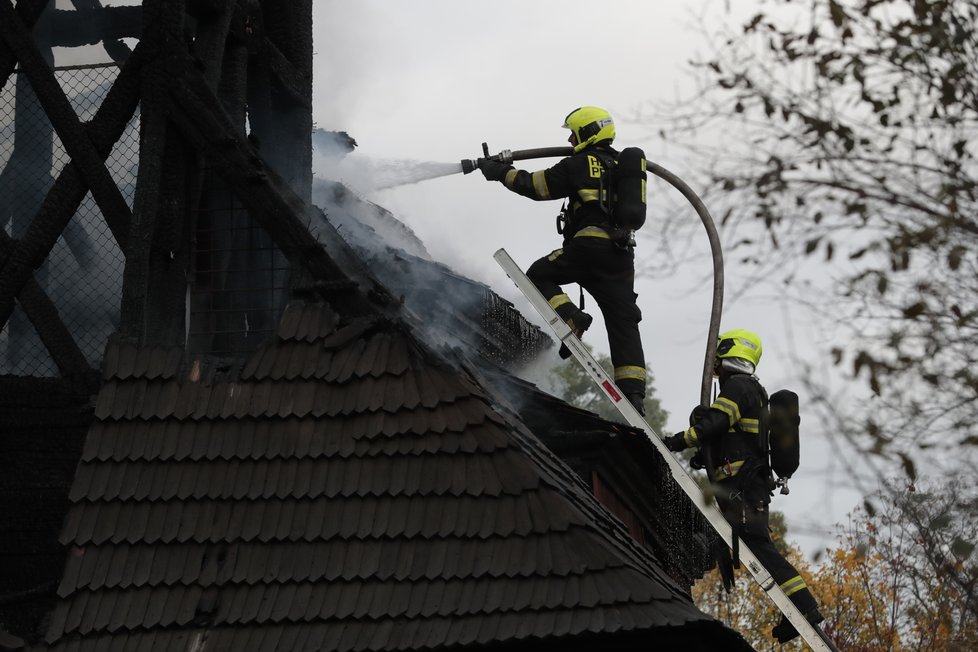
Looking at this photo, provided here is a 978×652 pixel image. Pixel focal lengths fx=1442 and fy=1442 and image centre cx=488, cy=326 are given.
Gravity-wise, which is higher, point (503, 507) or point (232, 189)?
point (232, 189)

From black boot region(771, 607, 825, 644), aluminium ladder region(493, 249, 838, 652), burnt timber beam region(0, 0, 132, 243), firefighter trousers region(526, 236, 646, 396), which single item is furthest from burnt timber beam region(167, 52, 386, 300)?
black boot region(771, 607, 825, 644)

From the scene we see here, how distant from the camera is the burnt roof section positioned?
7.13 meters

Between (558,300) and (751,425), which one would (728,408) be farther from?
(558,300)

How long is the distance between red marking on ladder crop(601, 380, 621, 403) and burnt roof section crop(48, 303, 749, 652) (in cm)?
132

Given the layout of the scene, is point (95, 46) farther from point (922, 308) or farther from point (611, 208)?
point (922, 308)

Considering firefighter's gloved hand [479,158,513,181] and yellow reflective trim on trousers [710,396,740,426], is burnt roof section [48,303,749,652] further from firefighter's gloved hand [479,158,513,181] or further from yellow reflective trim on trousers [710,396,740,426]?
firefighter's gloved hand [479,158,513,181]

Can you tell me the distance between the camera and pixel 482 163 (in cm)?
1020

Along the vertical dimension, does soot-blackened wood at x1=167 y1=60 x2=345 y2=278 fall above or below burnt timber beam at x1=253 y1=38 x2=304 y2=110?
below

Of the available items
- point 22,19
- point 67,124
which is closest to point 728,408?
point 67,124

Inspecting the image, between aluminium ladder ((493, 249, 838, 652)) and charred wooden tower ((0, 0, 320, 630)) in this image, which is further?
aluminium ladder ((493, 249, 838, 652))

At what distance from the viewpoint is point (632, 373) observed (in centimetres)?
997

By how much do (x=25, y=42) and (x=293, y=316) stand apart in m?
2.55

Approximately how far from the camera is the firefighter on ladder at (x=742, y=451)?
31.9 feet

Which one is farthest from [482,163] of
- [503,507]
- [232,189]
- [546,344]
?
[546,344]
